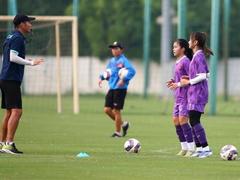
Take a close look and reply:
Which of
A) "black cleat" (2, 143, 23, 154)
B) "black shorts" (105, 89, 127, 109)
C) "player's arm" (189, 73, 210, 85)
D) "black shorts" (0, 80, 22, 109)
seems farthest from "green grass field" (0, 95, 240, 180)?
"player's arm" (189, 73, 210, 85)

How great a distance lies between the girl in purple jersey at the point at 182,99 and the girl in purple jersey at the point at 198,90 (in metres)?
0.33

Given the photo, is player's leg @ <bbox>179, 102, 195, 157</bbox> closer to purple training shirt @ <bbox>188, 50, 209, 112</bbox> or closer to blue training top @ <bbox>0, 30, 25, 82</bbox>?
purple training shirt @ <bbox>188, 50, 209, 112</bbox>

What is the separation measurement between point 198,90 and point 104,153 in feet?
6.60

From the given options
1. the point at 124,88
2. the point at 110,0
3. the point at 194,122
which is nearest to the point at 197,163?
the point at 194,122

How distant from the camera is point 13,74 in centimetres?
1645

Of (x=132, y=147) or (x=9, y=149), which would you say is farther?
(x=132, y=147)

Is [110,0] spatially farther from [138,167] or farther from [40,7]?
[138,167]

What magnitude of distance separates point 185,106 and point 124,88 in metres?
6.05

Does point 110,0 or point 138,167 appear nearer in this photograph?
point 138,167

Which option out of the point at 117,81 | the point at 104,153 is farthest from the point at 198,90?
the point at 117,81

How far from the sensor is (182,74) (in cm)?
1662

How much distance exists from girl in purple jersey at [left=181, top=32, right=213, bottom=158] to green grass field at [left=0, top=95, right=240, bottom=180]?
345 mm

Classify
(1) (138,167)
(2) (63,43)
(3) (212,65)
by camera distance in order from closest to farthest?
(1) (138,167) < (3) (212,65) < (2) (63,43)

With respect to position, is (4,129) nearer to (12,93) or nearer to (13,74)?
(12,93)
